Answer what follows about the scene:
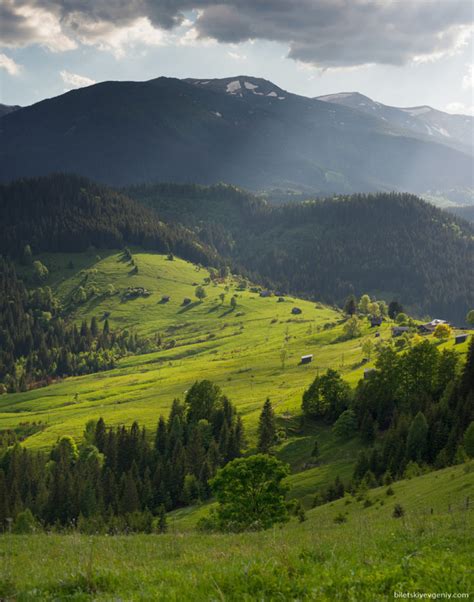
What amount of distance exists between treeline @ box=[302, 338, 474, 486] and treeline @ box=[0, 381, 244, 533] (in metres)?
29.6

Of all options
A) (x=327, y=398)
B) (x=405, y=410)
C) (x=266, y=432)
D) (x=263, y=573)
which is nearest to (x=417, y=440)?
(x=405, y=410)

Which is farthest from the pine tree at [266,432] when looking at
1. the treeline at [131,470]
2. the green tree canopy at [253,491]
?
the green tree canopy at [253,491]

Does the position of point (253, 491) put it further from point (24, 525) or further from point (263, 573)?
point (263, 573)

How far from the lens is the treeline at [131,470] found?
105750 millimetres

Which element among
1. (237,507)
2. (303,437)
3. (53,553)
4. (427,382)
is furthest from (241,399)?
(53,553)

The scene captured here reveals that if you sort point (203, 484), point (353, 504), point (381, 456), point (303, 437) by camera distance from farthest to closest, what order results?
point (303, 437) → point (203, 484) → point (381, 456) → point (353, 504)

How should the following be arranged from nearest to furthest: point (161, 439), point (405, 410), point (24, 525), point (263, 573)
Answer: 1. point (263, 573)
2. point (24, 525)
3. point (405, 410)
4. point (161, 439)

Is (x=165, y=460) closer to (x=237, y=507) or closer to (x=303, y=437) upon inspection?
(x=303, y=437)

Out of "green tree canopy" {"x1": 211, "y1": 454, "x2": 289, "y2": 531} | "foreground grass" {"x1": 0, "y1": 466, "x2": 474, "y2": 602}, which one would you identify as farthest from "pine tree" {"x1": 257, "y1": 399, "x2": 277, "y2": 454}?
"foreground grass" {"x1": 0, "y1": 466, "x2": 474, "y2": 602}

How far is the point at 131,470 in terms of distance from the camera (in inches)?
4833

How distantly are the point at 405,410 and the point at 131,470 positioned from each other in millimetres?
64574

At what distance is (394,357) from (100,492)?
77.7 m

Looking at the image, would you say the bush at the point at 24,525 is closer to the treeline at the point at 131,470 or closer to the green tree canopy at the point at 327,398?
the treeline at the point at 131,470

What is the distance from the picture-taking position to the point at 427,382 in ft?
397
